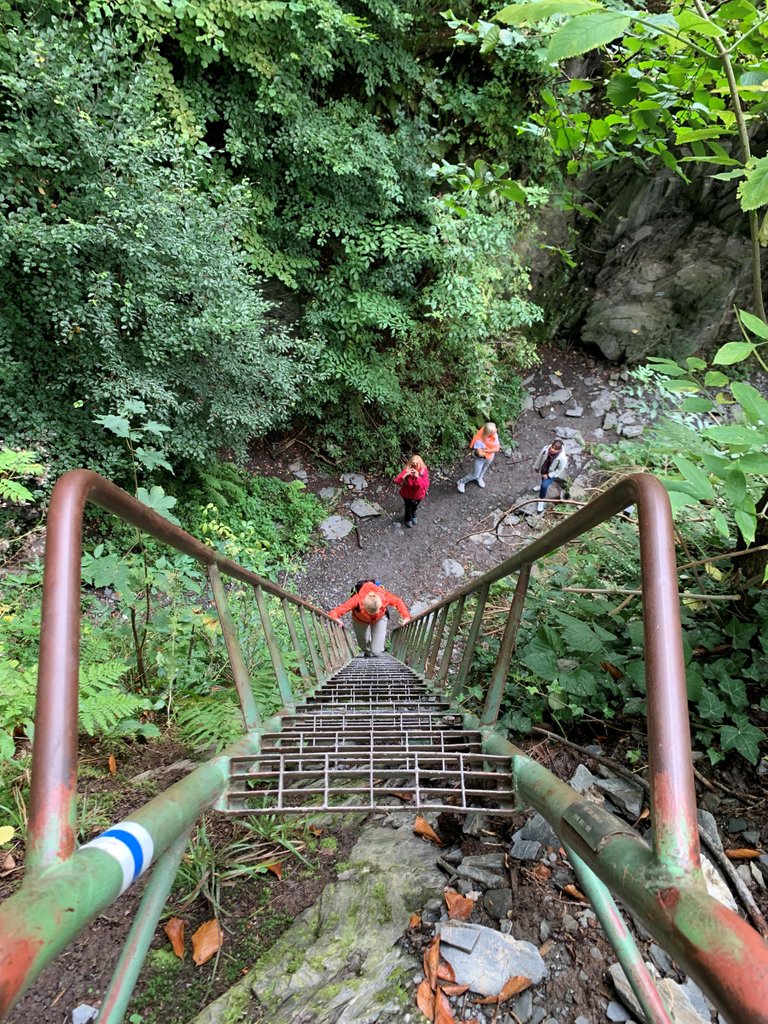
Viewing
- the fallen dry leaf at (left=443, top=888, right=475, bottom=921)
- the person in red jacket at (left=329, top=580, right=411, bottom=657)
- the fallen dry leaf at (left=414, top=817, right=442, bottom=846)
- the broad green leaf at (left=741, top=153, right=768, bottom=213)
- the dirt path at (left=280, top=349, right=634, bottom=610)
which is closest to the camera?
the broad green leaf at (left=741, top=153, right=768, bottom=213)

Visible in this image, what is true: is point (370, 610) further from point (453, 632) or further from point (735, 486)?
point (735, 486)

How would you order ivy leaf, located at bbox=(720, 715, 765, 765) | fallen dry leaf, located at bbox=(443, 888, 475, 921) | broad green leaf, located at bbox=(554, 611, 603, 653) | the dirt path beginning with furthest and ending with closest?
the dirt path → broad green leaf, located at bbox=(554, 611, 603, 653) → ivy leaf, located at bbox=(720, 715, 765, 765) → fallen dry leaf, located at bbox=(443, 888, 475, 921)

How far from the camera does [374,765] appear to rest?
1.82 m

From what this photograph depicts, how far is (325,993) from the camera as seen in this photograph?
1.40 meters

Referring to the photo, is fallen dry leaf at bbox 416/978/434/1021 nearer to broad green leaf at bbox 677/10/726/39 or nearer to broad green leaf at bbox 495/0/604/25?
broad green leaf at bbox 495/0/604/25

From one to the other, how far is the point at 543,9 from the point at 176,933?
288cm

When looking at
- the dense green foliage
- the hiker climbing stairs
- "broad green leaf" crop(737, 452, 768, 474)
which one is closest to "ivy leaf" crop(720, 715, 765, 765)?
the hiker climbing stairs

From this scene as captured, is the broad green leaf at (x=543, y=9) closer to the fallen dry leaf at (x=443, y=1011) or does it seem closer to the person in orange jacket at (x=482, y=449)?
the fallen dry leaf at (x=443, y=1011)

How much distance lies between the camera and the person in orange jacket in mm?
9156

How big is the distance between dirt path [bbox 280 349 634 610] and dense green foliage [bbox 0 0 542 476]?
122cm

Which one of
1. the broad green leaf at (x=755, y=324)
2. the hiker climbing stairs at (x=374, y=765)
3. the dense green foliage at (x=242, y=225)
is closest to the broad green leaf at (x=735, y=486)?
the broad green leaf at (x=755, y=324)

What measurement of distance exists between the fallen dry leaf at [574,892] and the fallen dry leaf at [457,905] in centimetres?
32

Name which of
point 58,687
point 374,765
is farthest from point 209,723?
point 58,687

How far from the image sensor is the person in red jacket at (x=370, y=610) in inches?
213
